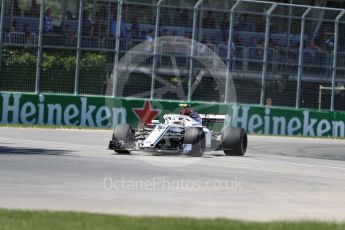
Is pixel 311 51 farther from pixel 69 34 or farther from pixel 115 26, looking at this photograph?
pixel 69 34

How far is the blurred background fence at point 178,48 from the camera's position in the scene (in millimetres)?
27750

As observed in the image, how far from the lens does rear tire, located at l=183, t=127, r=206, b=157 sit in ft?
57.7

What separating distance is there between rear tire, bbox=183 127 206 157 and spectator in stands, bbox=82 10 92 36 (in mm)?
11480

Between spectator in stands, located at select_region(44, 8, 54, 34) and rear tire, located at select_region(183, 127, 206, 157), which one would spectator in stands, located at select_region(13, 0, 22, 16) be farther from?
rear tire, located at select_region(183, 127, 206, 157)

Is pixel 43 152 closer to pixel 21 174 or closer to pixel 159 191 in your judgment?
pixel 21 174

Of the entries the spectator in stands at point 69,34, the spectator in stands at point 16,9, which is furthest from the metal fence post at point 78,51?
the spectator in stands at point 16,9

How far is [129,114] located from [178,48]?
9.34 feet

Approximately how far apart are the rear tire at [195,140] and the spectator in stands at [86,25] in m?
11.5

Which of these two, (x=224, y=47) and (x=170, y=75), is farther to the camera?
(x=224, y=47)

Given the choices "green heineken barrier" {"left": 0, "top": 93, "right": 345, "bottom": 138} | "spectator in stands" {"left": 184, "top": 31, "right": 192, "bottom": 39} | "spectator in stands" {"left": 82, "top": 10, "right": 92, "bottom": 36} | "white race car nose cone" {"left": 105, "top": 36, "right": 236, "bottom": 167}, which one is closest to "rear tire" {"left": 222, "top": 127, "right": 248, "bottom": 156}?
"green heineken barrier" {"left": 0, "top": 93, "right": 345, "bottom": 138}

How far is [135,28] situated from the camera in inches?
1145

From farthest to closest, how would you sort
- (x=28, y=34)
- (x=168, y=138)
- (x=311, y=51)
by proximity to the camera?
1. (x=311, y=51)
2. (x=28, y=34)
3. (x=168, y=138)

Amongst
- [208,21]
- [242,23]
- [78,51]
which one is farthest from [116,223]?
[242,23]

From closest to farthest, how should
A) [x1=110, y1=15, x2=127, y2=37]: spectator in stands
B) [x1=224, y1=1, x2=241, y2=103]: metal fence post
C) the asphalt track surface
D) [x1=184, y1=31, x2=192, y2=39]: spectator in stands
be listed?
the asphalt track surface < [x1=110, y1=15, x2=127, y2=37]: spectator in stands < [x1=184, y1=31, x2=192, y2=39]: spectator in stands < [x1=224, y1=1, x2=241, y2=103]: metal fence post
